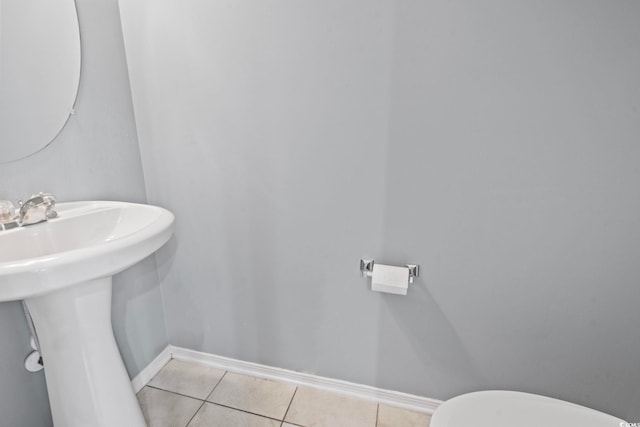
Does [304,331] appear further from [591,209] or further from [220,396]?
[591,209]

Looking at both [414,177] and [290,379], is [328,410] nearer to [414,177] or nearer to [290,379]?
[290,379]

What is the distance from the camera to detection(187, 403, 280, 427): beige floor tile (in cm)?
116

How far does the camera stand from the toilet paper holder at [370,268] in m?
1.06

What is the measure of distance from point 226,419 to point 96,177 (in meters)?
1.05

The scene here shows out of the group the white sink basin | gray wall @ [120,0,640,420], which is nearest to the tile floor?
gray wall @ [120,0,640,420]

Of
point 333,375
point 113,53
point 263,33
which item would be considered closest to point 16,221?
point 113,53

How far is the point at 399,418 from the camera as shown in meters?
1.18

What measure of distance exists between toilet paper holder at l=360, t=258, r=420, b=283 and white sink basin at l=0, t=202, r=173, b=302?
25.6 inches

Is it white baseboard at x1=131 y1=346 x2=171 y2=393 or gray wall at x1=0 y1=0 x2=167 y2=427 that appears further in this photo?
white baseboard at x1=131 y1=346 x2=171 y2=393

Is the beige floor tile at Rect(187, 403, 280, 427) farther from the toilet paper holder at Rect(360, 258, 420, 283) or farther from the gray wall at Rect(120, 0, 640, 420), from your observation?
the toilet paper holder at Rect(360, 258, 420, 283)

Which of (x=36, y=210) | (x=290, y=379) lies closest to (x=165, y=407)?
(x=290, y=379)

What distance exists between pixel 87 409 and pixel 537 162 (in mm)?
1489

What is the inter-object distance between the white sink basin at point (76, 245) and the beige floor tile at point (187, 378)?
81 cm

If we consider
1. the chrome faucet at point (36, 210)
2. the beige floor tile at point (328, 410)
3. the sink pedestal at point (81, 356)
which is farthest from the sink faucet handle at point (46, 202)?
the beige floor tile at point (328, 410)
